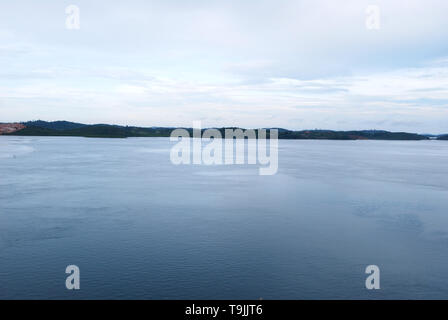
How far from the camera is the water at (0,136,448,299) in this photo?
18.2 metres

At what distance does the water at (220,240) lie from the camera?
18.2m

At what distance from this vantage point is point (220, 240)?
24.3 m

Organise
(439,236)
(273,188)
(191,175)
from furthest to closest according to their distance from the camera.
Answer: (191,175)
(273,188)
(439,236)

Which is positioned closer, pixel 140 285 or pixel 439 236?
pixel 140 285

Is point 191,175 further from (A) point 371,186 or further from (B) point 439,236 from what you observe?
(B) point 439,236

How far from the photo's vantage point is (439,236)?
86.1 ft

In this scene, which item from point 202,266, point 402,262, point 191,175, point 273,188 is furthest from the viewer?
point 191,175
